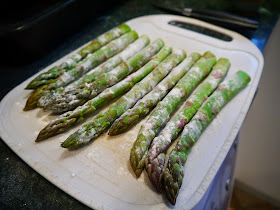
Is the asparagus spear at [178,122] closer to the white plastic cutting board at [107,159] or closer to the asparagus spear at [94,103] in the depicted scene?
the white plastic cutting board at [107,159]

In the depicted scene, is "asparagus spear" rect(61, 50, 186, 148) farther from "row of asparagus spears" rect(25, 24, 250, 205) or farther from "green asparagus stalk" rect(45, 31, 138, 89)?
"green asparagus stalk" rect(45, 31, 138, 89)

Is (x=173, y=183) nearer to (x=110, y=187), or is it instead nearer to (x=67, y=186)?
(x=110, y=187)

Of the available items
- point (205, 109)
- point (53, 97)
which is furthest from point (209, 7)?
point (53, 97)

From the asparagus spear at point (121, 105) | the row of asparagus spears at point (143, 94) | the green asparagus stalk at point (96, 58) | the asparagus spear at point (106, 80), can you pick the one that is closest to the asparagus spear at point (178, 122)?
the row of asparagus spears at point (143, 94)

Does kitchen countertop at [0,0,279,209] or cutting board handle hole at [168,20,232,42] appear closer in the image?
kitchen countertop at [0,0,279,209]

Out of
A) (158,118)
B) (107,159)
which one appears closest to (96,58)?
(158,118)

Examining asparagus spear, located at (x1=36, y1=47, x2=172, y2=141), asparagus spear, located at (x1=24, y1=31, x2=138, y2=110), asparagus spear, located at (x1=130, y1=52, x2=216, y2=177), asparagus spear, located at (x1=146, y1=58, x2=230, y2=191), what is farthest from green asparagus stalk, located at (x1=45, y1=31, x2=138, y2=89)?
asparagus spear, located at (x1=146, y1=58, x2=230, y2=191)
